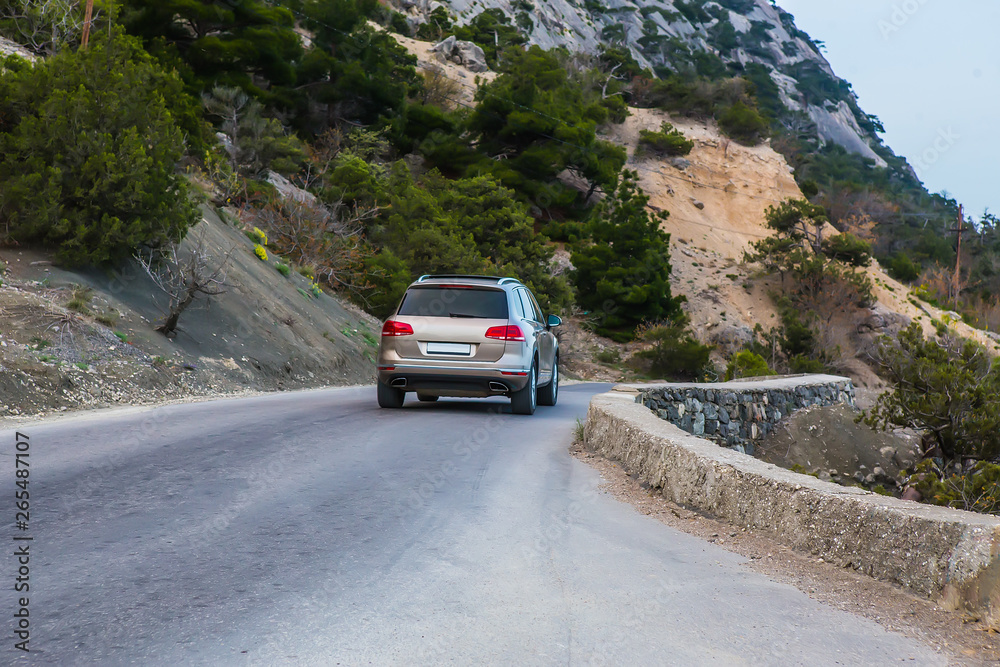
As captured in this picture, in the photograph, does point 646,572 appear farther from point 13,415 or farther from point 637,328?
point 637,328

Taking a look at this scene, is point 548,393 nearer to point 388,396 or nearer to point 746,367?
point 388,396

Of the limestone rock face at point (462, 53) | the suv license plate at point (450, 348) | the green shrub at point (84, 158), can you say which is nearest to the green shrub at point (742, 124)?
the limestone rock face at point (462, 53)

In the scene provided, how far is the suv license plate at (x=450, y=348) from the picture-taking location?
10.9 m

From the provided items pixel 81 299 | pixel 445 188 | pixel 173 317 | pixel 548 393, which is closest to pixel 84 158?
pixel 81 299

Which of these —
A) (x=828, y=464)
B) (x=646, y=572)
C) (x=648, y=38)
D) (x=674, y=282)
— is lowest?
(x=828, y=464)

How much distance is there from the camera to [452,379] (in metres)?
10.9

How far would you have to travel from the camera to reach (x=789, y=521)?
4902mm

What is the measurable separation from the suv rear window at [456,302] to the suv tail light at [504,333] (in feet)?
1.07

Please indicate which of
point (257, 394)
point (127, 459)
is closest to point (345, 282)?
point (257, 394)

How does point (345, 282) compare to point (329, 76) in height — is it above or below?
below

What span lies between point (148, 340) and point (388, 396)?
4.94 m

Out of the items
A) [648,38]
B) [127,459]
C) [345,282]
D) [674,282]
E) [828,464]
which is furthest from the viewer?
[648,38]

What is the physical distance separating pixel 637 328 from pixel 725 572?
40101 mm

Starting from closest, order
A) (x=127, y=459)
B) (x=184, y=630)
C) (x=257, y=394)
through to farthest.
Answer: (x=184, y=630), (x=127, y=459), (x=257, y=394)
